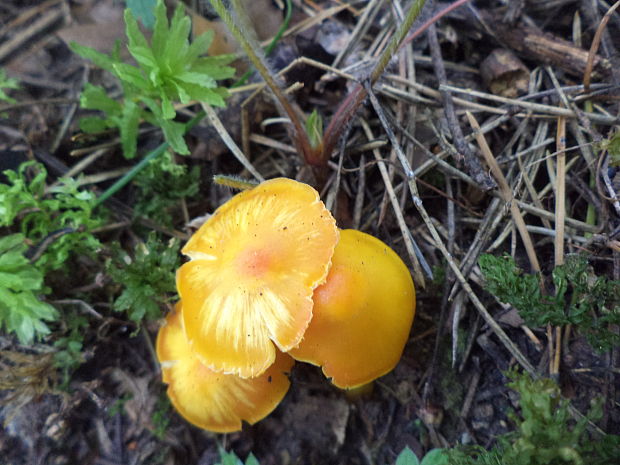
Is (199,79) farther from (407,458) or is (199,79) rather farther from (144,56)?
(407,458)

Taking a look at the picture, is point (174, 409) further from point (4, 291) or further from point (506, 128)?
point (506, 128)

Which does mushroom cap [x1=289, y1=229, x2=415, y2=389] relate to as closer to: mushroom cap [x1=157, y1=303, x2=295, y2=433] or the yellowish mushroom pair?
the yellowish mushroom pair

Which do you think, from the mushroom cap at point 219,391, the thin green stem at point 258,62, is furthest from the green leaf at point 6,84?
the mushroom cap at point 219,391

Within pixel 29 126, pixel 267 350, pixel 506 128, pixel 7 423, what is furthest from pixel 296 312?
pixel 29 126

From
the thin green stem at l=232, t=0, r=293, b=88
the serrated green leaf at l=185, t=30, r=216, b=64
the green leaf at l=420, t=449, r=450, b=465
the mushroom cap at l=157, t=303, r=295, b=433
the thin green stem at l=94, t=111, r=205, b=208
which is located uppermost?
the serrated green leaf at l=185, t=30, r=216, b=64

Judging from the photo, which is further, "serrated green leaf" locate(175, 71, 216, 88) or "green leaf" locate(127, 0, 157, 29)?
"green leaf" locate(127, 0, 157, 29)

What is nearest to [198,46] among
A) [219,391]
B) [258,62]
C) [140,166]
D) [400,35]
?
[258,62]

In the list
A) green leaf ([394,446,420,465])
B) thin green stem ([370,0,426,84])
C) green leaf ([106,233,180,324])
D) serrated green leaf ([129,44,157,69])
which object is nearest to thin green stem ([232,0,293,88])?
serrated green leaf ([129,44,157,69])
